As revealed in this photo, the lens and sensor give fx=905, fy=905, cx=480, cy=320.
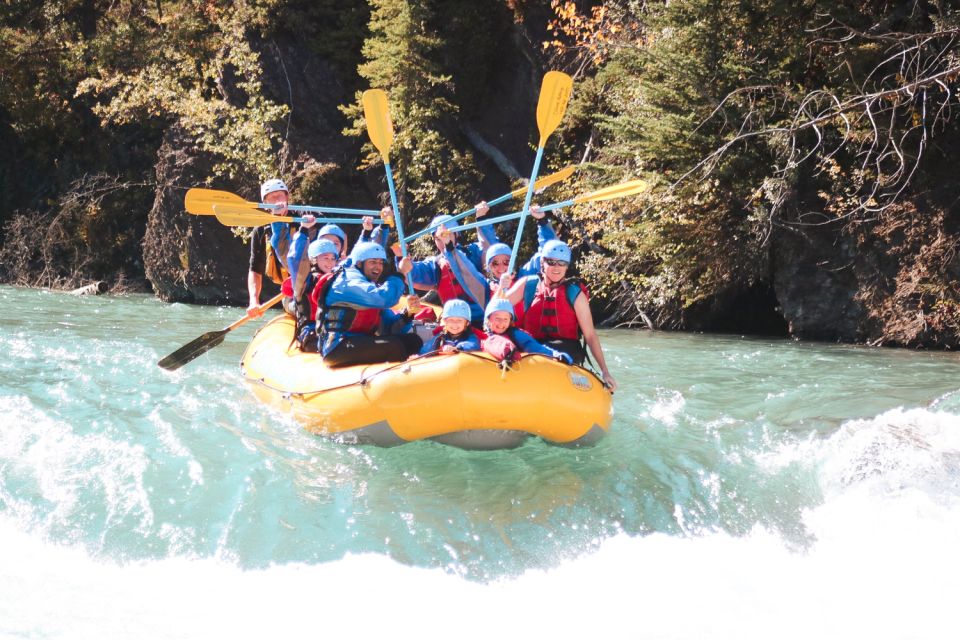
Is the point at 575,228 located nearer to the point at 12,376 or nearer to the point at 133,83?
the point at 12,376

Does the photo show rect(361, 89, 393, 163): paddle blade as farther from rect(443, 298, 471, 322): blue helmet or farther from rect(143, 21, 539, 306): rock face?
rect(143, 21, 539, 306): rock face

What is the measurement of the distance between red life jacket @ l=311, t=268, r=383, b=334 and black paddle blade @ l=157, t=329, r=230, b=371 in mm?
1748

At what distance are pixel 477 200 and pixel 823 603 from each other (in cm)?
975

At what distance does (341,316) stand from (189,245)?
9583mm

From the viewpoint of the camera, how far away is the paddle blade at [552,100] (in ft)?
23.1

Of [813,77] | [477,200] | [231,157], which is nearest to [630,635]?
[813,77]

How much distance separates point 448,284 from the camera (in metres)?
6.56

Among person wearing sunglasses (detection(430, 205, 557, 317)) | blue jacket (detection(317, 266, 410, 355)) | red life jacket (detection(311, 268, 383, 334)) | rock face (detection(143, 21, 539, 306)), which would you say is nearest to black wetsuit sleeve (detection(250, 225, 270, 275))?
person wearing sunglasses (detection(430, 205, 557, 317))

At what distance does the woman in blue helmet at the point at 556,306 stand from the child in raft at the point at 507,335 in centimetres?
33

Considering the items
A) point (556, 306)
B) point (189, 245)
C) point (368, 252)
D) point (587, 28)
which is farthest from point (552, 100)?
point (189, 245)

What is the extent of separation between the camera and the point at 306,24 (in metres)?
14.0

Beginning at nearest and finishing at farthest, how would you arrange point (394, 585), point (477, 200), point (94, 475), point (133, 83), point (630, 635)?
point (630, 635) → point (394, 585) → point (94, 475) → point (477, 200) → point (133, 83)

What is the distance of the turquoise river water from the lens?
360 cm

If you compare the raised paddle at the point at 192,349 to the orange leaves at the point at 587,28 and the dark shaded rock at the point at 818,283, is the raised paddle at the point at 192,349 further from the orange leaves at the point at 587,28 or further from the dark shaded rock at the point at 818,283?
the dark shaded rock at the point at 818,283
